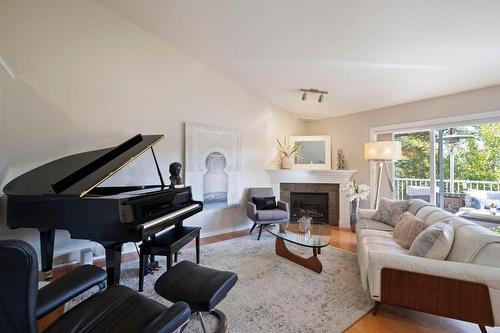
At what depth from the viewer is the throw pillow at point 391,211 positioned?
11.2ft

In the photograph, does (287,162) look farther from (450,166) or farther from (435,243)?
(435,243)

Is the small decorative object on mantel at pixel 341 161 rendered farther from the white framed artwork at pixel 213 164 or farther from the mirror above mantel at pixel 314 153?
the white framed artwork at pixel 213 164

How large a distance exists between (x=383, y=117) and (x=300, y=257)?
3.29m

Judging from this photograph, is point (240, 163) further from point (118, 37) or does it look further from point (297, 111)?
point (118, 37)

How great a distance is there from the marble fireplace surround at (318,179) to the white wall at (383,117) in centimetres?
32

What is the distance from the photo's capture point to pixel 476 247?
183cm

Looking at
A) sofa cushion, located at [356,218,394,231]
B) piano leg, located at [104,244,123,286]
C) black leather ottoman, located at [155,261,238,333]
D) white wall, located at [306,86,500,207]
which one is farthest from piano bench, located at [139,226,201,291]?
white wall, located at [306,86,500,207]

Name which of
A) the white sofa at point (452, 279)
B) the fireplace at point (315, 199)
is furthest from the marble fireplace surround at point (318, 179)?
the white sofa at point (452, 279)

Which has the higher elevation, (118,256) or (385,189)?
(385,189)

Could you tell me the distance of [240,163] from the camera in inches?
186

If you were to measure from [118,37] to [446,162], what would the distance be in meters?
5.49

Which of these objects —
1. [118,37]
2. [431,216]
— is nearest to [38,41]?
[118,37]

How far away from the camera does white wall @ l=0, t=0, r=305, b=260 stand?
275 centimetres

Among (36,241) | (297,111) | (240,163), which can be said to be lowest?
(36,241)
